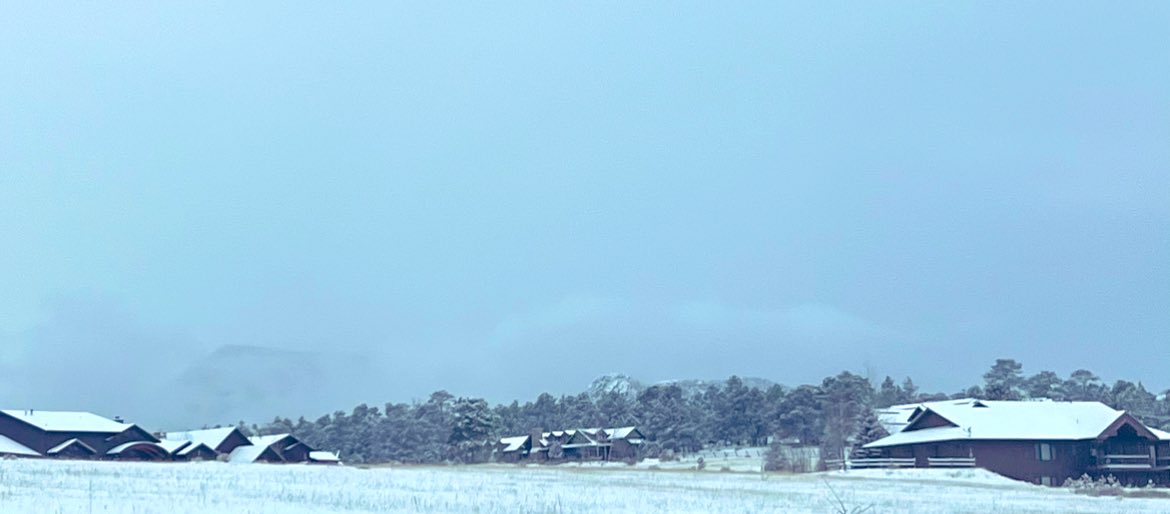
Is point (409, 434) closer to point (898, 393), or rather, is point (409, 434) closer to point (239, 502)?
point (898, 393)

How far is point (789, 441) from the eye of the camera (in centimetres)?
11862

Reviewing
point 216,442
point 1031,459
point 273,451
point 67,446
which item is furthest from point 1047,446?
point 67,446

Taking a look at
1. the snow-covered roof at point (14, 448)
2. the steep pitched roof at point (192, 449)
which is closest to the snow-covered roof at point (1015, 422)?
the steep pitched roof at point (192, 449)

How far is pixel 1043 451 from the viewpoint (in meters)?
71.8

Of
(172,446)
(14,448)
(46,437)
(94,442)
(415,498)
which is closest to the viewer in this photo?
(415,498)

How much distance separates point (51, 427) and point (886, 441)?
63.1 m

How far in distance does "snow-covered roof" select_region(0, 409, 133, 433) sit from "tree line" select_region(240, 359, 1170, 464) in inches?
1369

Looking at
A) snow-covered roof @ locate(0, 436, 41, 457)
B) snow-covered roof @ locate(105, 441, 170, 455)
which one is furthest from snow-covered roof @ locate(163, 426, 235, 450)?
snow-covered roof @ locate(0, 436, 41, 457)

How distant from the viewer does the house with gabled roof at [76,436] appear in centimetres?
9025

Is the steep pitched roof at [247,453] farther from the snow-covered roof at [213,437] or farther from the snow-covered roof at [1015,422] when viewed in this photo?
the snow-covered roof at [1015,422]

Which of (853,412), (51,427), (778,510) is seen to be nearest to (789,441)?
(853,412)

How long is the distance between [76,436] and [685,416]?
60913mm

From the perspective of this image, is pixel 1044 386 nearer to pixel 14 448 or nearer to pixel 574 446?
pixel 574 446

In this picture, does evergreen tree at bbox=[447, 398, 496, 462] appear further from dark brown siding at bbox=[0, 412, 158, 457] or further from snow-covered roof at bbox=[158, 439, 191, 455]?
dark brown siding at bbox=[0, 412, 158, 457]
